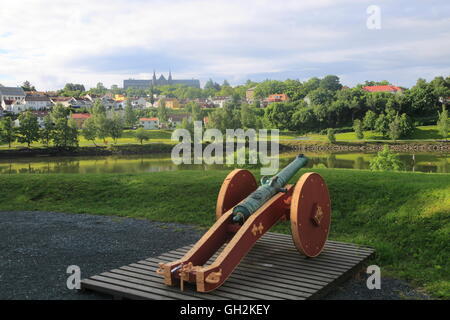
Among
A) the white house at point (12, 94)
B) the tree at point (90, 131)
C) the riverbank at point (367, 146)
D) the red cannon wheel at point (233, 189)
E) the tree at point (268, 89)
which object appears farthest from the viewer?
the tree at point (268, 89)

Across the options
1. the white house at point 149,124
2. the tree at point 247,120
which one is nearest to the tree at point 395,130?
the tree at point 247,120

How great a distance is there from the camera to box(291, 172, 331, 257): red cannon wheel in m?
6.90

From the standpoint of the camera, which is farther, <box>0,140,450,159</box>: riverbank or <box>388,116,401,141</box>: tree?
<box>388,116,401,141</box>: tree

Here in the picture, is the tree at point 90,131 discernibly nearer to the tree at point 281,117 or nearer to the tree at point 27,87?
the tree at point 281,117

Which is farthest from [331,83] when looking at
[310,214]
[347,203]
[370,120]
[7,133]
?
[310,214]

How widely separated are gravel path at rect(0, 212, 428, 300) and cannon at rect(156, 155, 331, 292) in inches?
41.5

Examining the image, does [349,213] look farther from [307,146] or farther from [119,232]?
[307,146]

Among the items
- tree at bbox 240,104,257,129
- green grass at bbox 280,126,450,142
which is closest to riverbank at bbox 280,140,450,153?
green grass at bbox 280,126,450,142

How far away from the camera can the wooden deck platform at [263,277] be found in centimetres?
593

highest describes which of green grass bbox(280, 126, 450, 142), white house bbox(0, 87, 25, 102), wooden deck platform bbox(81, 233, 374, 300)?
white house bbox(0, 87, 25, 102)

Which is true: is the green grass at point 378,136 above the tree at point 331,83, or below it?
below

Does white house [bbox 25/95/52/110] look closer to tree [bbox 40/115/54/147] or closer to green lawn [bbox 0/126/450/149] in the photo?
green lawn [bbox 0/126/450/149]

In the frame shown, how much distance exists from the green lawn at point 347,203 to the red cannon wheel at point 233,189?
8.58ft

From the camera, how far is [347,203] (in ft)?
36.8
